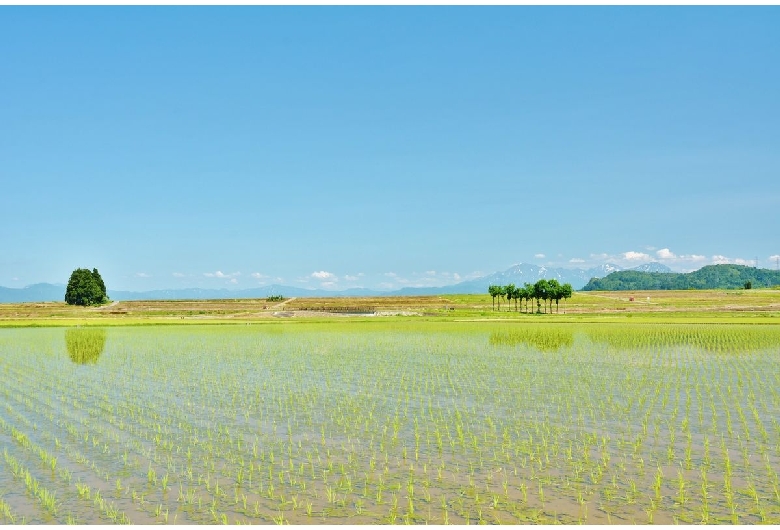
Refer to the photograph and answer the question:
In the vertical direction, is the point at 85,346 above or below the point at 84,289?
below

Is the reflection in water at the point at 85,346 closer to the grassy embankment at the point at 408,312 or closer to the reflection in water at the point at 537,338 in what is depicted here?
Answer: the grassy embankment at the point at 408,312

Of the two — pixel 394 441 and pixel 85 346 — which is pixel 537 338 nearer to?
pixel 394 441

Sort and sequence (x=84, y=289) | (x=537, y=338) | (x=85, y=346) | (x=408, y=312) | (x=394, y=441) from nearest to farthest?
1. (x=394, y=441)
2. (x=85, y=346)
3. (x=537, y=338)
4. (x=408, y=312)
5. (x=84, y=289)

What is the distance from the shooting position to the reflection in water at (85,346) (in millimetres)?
46000

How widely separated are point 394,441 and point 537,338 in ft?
141

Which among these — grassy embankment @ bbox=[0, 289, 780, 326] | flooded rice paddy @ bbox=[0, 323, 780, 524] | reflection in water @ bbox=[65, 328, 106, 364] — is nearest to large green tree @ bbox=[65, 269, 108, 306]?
grassy embankment @ bbox=[0, 289, 780, 326]

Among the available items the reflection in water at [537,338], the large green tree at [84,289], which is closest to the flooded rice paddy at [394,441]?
the reflection in water at [537,338]

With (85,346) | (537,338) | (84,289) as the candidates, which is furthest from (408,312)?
(84,289)

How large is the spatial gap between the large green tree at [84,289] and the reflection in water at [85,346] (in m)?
102

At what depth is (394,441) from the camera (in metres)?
20.3

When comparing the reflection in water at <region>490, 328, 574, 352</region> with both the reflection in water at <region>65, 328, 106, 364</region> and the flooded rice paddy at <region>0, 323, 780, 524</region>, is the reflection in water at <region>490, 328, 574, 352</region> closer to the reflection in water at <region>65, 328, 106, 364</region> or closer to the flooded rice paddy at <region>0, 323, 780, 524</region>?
the flooded rice paddy at <region>0, 323, 780, 524</region>

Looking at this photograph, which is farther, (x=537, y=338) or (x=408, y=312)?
Answer: (x=408, y=312)

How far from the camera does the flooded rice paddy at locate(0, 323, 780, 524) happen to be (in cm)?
1427

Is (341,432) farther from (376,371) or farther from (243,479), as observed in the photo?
(376,371)
